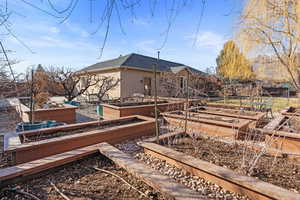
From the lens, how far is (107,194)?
176 cm

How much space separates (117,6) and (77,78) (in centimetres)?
985

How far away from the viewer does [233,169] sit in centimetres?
232

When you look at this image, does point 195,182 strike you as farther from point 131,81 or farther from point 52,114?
point 131,81

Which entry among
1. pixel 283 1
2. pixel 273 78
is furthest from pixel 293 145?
pixel 283 1

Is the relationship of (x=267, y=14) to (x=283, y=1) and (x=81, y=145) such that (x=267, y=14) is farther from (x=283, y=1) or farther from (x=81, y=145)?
(x=81, y=145)

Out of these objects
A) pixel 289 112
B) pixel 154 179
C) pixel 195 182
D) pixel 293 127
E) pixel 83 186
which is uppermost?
pixel 289 112

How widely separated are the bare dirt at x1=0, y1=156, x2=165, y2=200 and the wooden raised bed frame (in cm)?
105

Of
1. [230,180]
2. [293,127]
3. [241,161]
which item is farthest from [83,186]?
[293,127]

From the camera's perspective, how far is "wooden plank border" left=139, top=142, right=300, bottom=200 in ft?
5.41

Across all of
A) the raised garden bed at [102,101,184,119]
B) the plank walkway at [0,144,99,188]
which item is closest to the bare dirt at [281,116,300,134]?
the raised garden bed at [102,101,184,119]

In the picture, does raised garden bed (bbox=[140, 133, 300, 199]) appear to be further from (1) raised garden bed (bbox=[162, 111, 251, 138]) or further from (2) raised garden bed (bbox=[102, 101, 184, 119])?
(2) raised garden bed (bbox=[102, 101, 184, 119])

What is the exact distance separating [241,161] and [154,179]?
1.63 m

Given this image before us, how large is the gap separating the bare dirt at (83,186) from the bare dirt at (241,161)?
4.32ft

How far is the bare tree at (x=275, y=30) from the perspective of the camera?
4242 mm
